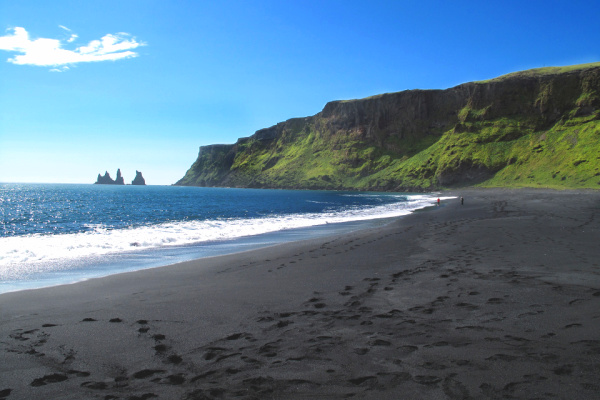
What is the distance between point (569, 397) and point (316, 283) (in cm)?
588

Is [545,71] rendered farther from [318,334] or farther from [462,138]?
[318,334]

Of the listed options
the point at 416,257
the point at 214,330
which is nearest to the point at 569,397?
the point at 214,330

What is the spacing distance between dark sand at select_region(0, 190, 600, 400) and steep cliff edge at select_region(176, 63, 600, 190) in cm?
7931

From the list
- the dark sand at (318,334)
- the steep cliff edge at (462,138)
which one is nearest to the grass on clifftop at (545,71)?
the steep cliff edge at (462,138)

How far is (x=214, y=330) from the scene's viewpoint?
5.61 metres

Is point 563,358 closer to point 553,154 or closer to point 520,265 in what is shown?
point 520,265

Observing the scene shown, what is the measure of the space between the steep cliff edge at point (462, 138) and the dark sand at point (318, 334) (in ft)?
260

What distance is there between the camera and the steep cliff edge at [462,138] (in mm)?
93250

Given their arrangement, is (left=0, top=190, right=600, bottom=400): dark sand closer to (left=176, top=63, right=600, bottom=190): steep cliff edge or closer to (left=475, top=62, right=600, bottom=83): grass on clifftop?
(left=176, top=63, right=600, bottom=190): steep cliff edge

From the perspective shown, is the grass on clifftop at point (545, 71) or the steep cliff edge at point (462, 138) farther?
the grass on clifftop at point (545, 71)

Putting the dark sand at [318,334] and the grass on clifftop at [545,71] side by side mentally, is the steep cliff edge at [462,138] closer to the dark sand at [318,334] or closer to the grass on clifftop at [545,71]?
the grass on clifftop at [545,71]

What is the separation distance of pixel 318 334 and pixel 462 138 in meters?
132

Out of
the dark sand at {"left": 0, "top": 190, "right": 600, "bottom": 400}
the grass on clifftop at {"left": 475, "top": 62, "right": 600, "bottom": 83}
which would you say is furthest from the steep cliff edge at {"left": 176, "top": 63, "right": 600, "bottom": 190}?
the dark sand at {"left": 0, "top": 190, "right": 600, "bottom": 400}

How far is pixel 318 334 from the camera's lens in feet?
17.3
